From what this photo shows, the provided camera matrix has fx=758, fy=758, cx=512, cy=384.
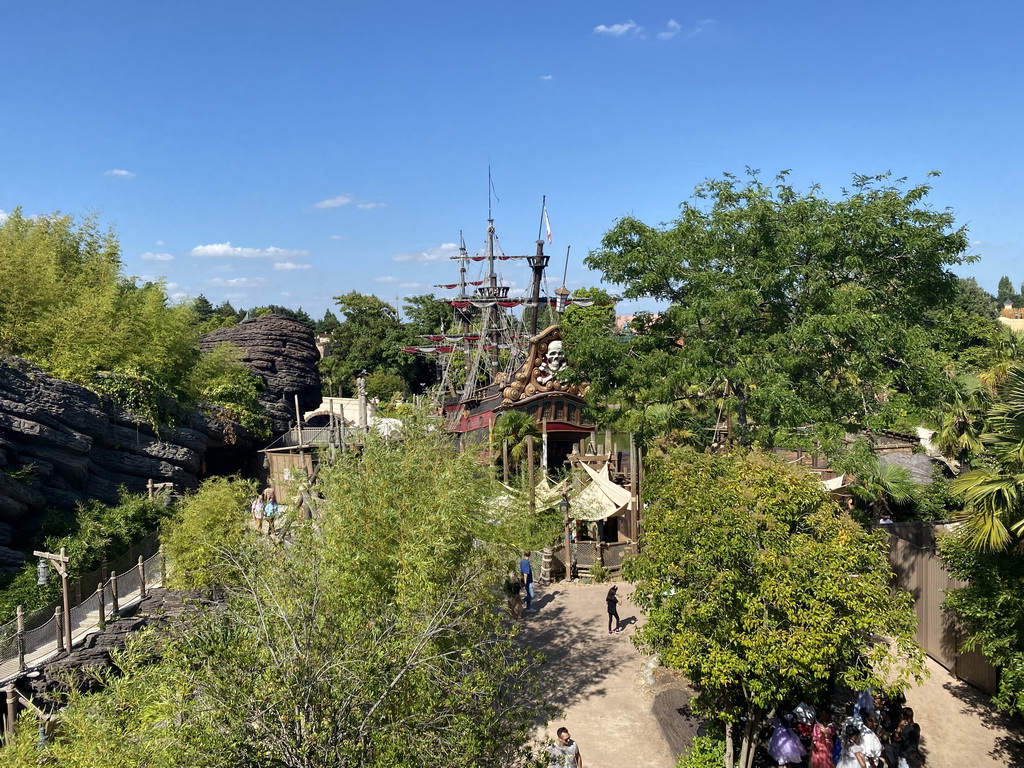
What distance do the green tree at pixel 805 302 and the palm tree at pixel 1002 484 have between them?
3435mm

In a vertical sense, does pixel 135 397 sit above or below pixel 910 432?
above

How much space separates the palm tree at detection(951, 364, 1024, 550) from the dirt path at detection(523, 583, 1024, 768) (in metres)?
3.04

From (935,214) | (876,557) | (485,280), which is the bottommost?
(876,557)

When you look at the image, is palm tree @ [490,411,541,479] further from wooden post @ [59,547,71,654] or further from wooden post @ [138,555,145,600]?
wooden post @ [59,547,71,654]

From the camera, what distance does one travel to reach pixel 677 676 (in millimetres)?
12734

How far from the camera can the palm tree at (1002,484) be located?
806 centimetres

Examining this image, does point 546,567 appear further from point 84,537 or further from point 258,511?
point 84,537

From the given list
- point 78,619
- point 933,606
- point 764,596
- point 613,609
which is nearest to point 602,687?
point 613,609

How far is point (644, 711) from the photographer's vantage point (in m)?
11.7

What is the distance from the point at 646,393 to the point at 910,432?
1374 centimetres

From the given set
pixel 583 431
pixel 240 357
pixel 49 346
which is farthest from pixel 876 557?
pixel 240 357

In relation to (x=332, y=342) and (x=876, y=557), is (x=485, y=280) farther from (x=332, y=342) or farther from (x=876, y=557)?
(x=876, y=557)

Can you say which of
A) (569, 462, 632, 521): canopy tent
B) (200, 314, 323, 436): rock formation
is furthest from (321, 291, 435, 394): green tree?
(569, 462, 632, 521): canopy tent

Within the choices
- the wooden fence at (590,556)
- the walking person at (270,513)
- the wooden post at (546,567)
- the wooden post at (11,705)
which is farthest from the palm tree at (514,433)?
the wooden post at (11,705)
